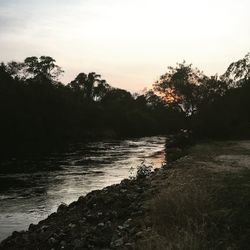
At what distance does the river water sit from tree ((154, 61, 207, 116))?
147ft

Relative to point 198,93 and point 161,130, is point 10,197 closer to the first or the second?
point 198,93

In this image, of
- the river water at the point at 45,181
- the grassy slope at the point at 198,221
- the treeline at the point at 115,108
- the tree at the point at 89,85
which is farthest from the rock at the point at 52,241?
the tree at the point at 89,85

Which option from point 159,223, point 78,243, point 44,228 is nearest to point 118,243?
point 159,223

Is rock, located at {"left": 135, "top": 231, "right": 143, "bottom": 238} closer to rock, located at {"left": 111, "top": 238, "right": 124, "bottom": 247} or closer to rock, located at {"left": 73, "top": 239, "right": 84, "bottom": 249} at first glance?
rock, located at {"left": 111, "top": 238, "right": 124, "bottom": 247}

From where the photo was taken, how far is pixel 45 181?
2997 centimetres

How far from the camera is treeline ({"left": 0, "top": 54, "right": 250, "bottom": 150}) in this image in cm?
6688

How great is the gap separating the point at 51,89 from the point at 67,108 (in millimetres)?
5438

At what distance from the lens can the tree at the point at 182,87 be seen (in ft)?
291

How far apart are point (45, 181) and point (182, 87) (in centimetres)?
6247

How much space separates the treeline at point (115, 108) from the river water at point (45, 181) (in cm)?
2543

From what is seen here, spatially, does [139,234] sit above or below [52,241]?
above

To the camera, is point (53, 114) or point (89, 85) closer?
point (53, 114)

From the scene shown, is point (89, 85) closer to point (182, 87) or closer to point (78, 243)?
point (182, 87)

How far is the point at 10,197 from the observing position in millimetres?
24422
